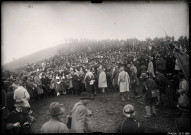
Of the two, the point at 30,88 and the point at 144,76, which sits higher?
the point at 144,76

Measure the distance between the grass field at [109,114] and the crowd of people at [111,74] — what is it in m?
0.13

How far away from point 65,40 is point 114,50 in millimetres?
1200

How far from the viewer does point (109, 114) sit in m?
6.18

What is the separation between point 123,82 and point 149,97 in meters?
0.70

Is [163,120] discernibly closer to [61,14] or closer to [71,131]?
[71,131]

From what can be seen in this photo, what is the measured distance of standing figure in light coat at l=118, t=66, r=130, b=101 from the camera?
20.9ft

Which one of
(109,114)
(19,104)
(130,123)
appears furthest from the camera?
(109,114)

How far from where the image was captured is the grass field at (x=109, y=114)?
6047mm

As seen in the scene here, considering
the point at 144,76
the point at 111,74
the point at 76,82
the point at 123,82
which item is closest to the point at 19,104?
the point at 76,82

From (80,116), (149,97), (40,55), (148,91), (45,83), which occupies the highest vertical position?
(40,55)

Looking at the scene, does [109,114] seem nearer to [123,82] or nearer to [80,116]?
[123,82]

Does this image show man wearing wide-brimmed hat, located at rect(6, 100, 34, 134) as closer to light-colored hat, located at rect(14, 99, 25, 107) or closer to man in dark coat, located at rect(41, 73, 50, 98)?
light-colored hat, located at rect(14, 99, 25, 107)

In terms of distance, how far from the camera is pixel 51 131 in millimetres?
4895

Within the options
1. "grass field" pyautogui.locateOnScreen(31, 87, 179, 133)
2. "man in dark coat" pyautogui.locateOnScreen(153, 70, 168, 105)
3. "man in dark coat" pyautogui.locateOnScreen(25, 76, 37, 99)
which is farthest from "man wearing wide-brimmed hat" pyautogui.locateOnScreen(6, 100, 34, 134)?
"man in dark coat" pyautogui.locateOnScreen(153, 70, 168, 105)
